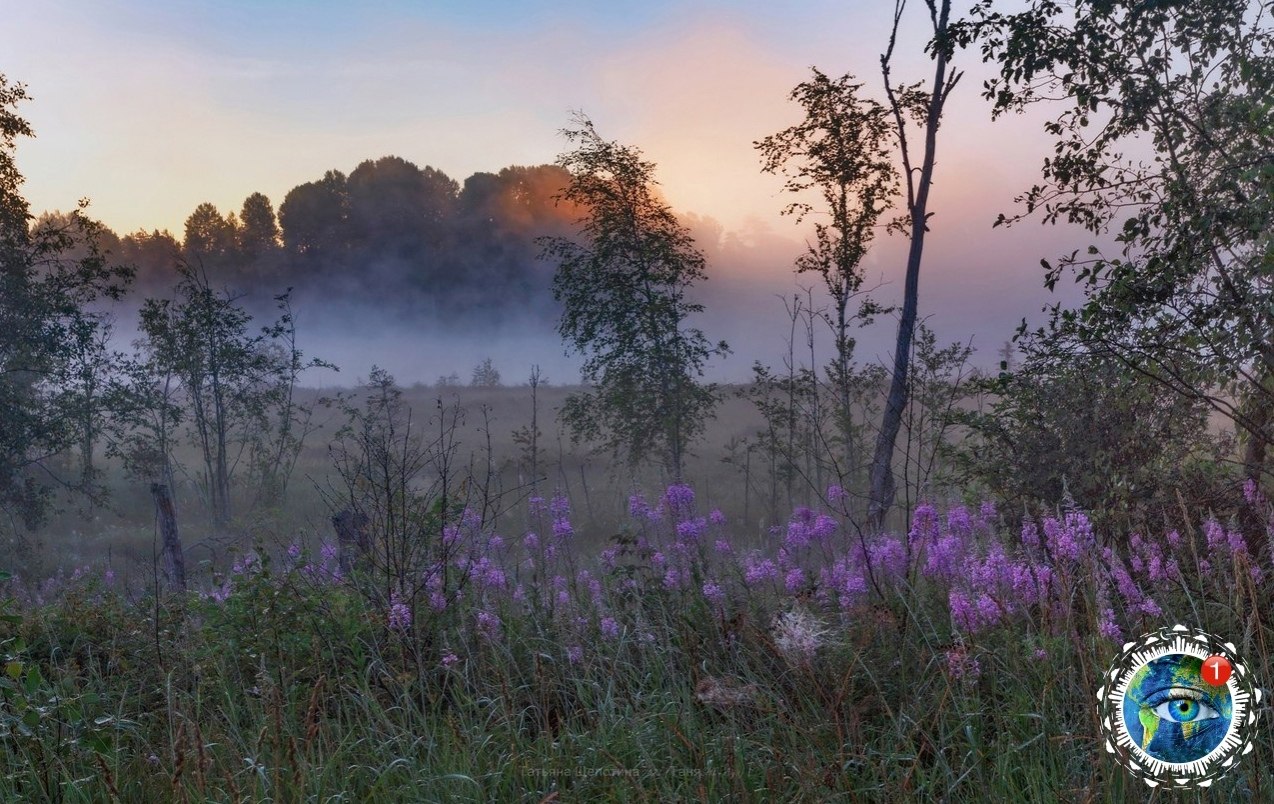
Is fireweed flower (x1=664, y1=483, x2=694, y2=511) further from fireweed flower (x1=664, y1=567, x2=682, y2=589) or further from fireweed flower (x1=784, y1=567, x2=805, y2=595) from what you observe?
fireweed flower (x1=784, y1=567, x2=805, y2=595)

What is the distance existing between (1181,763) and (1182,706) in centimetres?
22

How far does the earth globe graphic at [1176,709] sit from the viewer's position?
9.19 ft

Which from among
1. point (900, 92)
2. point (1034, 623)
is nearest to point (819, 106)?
point (900, 92)

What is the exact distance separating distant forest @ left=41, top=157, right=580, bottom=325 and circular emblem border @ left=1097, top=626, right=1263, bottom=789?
5676 cm

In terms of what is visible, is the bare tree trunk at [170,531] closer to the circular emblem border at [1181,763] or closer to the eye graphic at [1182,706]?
the circular emblem border at [1181,763]

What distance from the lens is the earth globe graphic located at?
110 inches

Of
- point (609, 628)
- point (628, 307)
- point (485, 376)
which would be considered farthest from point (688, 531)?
point (485, 376)

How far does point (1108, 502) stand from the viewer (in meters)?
8.45

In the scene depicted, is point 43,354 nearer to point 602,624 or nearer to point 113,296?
point 113,296

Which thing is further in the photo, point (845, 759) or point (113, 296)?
point (113, 296)

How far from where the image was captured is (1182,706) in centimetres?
281

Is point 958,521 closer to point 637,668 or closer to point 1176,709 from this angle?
point 637,668

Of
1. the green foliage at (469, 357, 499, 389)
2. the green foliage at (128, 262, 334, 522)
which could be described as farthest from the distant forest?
the green foliage at (128, 262, 334, 522)

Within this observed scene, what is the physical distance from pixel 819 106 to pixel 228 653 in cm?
1236
